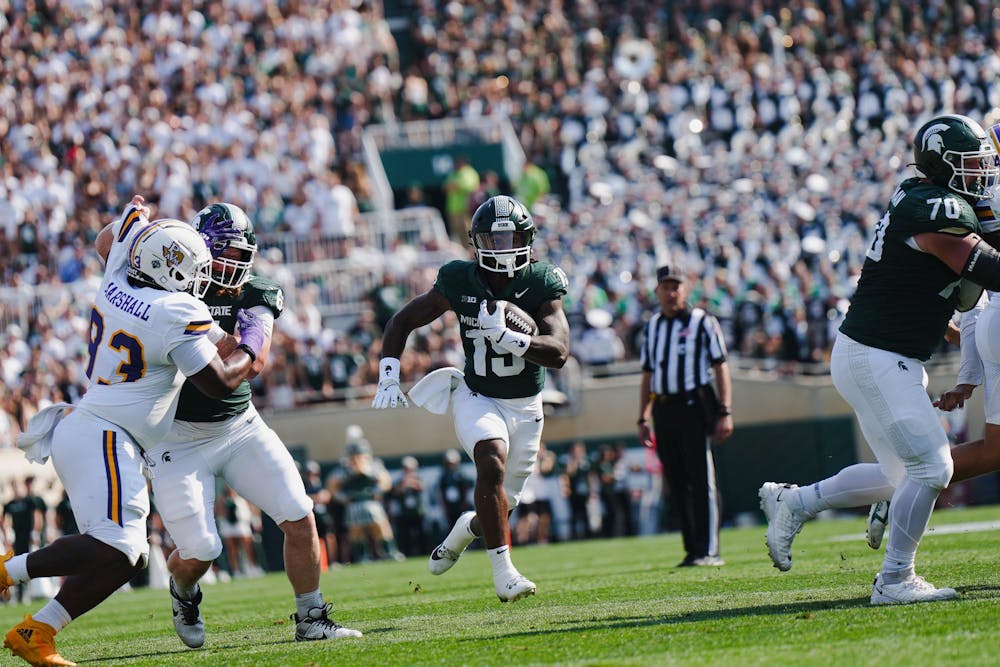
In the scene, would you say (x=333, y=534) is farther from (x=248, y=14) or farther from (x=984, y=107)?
(x=984, y=107)

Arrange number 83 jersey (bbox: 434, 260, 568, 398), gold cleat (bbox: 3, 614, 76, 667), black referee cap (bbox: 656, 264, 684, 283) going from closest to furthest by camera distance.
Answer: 1. gold cleat (bbox: 3, 614, 76, 667)
2. number 83 jersey (bbox: 434, 260, 568, 398)
3. black referee cap (bbox: 656, 264, 684, 283)

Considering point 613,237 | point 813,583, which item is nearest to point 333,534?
point 613,237

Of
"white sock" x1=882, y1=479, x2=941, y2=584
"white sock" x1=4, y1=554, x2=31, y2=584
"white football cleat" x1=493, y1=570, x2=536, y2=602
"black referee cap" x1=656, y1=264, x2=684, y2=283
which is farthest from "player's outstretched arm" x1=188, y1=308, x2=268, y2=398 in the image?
"black referee cap" x1=656, y1=264, x2=684, y2=283

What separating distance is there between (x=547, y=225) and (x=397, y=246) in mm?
2691

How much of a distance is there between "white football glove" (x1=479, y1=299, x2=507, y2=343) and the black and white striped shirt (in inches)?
122

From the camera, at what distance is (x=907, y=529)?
546 centimetres

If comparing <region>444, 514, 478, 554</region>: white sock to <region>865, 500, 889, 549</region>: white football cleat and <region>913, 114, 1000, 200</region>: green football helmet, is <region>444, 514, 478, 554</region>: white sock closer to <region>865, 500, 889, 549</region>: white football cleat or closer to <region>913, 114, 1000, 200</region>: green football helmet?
<region>865, 500, 889, 549</region>: white football cleat

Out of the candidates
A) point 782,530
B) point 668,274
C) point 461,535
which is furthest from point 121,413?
point 668,274

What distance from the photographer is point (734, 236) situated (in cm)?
1903

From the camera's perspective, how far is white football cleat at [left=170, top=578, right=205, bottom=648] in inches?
236

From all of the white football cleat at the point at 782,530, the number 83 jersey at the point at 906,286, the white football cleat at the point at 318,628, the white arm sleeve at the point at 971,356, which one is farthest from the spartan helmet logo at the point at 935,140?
the white football cleat at the point at 318,628

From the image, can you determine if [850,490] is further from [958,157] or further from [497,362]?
[497,362]

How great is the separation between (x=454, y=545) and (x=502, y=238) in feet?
4.86

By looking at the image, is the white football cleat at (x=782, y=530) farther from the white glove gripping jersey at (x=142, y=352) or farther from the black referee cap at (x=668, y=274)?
the black referee cap at (x=668, y=274)
